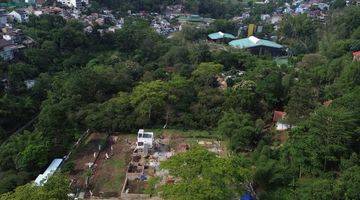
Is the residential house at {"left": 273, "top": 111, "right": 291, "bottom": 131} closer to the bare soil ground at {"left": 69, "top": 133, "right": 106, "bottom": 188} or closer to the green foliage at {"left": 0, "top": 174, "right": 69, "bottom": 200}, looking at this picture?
the bare soil ground at {"left": 69, "top": 133, "right": 106, "bottom": 188}

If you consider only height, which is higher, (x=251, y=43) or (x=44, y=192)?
(x=44, y=192)

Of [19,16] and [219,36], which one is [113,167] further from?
[219,36]

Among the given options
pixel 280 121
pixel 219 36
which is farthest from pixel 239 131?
pixel 219 36

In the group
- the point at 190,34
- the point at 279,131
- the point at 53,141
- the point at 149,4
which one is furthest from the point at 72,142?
the point at 149,4

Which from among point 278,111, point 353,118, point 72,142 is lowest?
point 72,142

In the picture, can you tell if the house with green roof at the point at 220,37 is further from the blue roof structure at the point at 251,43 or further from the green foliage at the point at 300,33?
the green foliage at the point at 300,33

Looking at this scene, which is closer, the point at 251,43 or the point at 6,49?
the point at 6,49

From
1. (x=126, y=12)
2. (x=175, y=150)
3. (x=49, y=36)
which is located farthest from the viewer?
(x=126, y=12)

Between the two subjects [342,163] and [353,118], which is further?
[353,118]

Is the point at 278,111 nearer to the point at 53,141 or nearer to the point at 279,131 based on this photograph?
the point at 279,131

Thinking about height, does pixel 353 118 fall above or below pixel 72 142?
above
